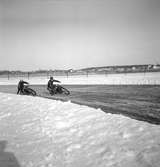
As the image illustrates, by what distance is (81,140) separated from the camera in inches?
188

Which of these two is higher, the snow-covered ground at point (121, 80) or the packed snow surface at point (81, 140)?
the snow-covered ground at point (121, 80)

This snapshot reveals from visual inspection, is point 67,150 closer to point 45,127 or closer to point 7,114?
point 45,127

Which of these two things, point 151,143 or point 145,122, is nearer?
point 151,143

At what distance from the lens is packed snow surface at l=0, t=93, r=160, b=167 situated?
3.75 metres

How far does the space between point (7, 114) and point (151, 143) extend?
6.36m

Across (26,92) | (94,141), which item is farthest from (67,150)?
(26,92)

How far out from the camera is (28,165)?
370 cm

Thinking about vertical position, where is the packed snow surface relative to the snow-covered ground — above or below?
below

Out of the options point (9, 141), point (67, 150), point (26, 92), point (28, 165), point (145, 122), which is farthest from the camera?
point (26, 92)

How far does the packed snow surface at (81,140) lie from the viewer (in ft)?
12.3

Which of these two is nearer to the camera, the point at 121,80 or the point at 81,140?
the point at 81,140

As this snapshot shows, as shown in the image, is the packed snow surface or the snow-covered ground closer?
the packed snow surface

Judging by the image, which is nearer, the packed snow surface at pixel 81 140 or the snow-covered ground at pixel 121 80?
the packed snow surface at pixel 81 140

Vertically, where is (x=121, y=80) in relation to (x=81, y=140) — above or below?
above
